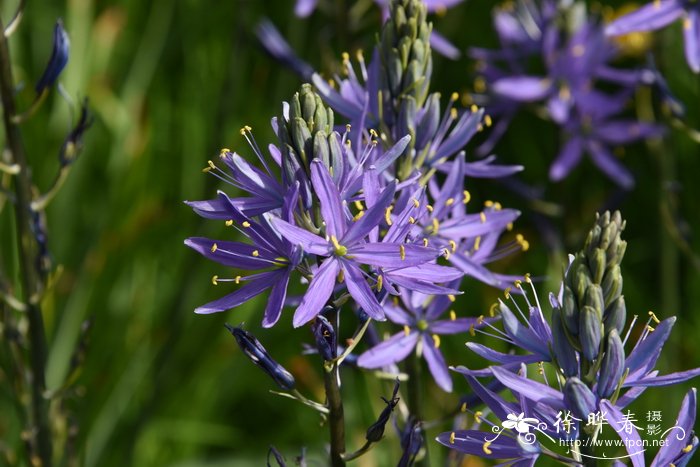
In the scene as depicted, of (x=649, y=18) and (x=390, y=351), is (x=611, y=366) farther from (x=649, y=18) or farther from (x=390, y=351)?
(x=649, y=18)

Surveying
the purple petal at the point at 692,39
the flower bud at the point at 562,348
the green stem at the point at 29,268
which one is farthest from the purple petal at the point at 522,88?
the flower bud at the point at 562,348

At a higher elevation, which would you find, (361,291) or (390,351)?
(361,291)

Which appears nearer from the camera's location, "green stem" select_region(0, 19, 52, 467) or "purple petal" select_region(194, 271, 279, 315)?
"purple petal" select_region(194, 271, 279, 315)

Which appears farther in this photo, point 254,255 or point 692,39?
point 692,39

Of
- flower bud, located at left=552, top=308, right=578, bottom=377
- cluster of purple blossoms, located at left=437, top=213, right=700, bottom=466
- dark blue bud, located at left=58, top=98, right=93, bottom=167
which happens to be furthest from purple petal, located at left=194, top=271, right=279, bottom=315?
dark blue bud, located at left=58, top=98, right=93, bottom=167

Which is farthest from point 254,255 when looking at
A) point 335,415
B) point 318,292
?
point 335,415

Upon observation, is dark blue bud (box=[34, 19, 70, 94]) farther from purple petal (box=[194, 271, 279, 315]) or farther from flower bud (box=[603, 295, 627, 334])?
flower bud (box=[603, 295, 627, 334])
